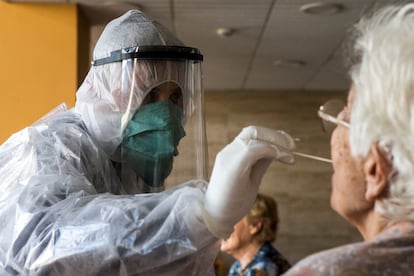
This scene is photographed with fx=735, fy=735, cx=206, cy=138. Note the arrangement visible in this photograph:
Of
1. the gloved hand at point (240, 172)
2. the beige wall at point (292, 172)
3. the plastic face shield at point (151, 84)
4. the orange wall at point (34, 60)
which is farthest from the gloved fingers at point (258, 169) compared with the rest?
the beige wall at point (292, 172)

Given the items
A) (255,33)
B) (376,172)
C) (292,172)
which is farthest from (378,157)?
(292,172)

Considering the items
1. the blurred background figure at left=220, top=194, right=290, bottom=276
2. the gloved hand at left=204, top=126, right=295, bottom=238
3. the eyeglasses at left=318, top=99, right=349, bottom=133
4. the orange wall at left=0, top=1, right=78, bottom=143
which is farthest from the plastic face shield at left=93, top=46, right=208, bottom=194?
the orange wall at left=0, top=1, right=78, bottom=143

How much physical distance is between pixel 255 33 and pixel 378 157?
3198 mm

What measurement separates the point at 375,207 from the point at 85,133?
2.41ft

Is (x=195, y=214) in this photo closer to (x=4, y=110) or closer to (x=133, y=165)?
(x=133, y=165)

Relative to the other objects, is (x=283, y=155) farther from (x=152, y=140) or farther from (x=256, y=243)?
(x=256, y=243)

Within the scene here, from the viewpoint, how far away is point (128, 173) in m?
1.72

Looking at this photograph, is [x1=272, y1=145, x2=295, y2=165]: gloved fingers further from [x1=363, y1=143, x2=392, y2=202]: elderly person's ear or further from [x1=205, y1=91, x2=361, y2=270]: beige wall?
[x1=205, y1=91, x2=361, y2=270]: beige wall

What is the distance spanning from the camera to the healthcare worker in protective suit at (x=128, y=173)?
137cm

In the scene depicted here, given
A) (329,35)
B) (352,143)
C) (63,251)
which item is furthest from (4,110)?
(352,143)

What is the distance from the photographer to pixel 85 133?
1663 mm

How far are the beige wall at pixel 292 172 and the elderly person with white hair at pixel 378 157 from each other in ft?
15.2

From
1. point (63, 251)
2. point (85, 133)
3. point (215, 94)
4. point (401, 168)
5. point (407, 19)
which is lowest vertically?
point (215, 94)

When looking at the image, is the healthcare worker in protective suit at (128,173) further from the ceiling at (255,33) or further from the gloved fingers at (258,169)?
the ceiling at (255,33)
